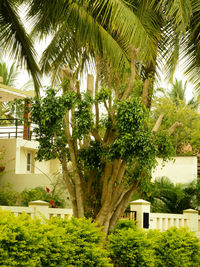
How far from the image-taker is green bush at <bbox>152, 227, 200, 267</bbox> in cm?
1025

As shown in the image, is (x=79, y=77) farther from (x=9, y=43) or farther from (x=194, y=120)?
(x=194, y=120)

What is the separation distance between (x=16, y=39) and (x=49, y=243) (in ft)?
23.6

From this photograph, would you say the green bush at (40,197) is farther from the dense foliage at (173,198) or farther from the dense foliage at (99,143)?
the dense foliage at (99,143)

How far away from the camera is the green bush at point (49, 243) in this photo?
685 centimetres

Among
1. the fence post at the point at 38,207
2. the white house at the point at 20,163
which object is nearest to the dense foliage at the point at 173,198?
the white house at the point at 20,163

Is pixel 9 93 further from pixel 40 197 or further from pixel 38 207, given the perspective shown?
pixel 38 207

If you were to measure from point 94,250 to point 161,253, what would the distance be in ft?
7.44

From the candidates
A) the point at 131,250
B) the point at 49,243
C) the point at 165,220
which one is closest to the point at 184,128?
the point at 165,220

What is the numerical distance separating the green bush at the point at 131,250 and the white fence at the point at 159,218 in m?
1.63

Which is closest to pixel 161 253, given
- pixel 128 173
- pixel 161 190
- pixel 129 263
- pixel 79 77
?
pixel 129 263

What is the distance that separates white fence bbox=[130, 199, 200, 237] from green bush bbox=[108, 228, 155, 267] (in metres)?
1.63

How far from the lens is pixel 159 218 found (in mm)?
12414

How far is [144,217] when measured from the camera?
11.8 metres

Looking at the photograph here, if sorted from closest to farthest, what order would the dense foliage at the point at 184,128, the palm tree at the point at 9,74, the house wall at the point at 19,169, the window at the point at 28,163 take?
the house wall at the point at 19,169
the window at the point at 28,163
the dense foliage at the point at 184,128
the palm tree at the point at 9,74
